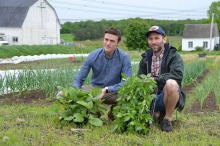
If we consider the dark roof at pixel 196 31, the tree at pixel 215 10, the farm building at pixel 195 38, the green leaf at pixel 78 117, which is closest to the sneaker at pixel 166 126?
the green leaf at pixel 78 117

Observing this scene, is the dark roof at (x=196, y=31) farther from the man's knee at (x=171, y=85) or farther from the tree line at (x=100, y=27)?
the man's knee at (x=171, y=85)

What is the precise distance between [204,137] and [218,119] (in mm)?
1144

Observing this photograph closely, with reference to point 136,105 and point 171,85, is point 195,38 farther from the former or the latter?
point 136,105

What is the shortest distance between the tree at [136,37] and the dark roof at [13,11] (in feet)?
33.6

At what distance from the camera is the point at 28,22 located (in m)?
40.3

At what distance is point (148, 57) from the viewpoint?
4.91 meters

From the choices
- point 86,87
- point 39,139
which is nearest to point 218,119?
point 86,87

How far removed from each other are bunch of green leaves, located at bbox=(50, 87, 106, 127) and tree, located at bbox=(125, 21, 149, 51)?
3633cm

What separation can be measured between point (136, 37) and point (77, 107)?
36.5 m

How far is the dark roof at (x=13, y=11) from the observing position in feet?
130

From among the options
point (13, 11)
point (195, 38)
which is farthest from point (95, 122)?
point (195, 38)

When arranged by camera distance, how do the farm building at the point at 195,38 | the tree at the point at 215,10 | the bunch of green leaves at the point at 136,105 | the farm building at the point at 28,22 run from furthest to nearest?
the tree at the point at 215,10 → the farm building at the point at 195,38 → the farm building at the point at 28,22 → the bunch of green leaves at the point at 136,105

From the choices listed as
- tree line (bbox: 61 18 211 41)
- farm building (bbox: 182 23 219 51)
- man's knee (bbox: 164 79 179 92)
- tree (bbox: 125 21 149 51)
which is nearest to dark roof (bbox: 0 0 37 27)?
tree line (bbox: 61 18 211 41)

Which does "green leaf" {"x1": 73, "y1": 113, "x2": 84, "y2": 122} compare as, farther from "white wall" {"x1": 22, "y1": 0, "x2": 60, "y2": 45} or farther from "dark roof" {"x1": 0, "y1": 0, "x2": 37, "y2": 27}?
"dark roof" {"x1": 0, "y1": 0, "x2": 37, "y2": 27}
